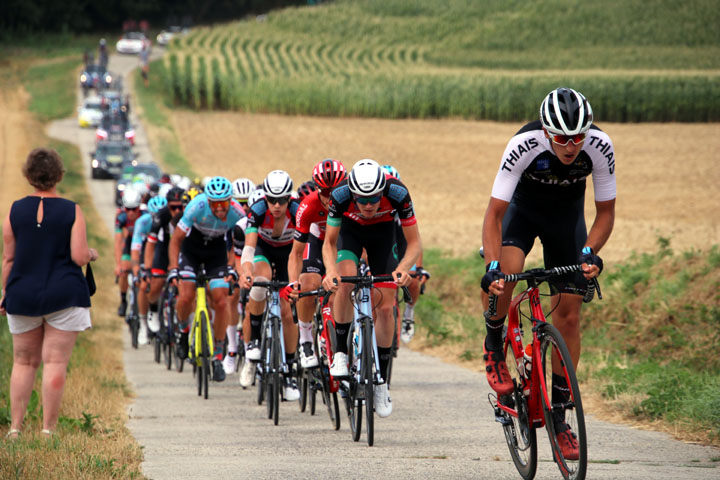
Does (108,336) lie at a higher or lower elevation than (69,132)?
lower

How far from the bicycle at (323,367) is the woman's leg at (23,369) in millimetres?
2296

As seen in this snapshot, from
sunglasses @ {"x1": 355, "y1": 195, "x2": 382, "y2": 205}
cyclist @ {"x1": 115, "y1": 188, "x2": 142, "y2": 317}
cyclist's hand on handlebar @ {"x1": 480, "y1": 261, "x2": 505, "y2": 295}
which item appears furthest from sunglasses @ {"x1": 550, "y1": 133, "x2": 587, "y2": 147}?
cyclist @ {"x1": 115, "y1": 188, "x2": 142, "y2": 317}

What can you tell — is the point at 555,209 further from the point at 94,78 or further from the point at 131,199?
the point at 94,78

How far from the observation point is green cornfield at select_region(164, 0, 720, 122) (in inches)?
1930

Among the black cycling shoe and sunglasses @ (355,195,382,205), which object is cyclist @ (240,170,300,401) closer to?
the black cycling shoe

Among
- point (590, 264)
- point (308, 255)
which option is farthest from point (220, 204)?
point (590, 264)

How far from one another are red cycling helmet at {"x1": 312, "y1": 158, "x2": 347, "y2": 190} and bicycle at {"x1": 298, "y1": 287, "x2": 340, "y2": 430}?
0.99 meters

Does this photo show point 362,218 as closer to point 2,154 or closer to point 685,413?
point 685,413

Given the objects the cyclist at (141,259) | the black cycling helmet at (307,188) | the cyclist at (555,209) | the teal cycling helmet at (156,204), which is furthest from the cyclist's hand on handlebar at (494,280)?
the cyclist at (141,259)

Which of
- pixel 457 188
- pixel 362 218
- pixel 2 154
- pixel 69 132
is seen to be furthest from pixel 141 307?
pixel 69 132

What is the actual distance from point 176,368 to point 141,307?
174 cm

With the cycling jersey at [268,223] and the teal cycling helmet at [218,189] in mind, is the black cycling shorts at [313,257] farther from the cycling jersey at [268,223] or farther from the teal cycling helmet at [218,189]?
the teal cycling helmet at [218,189]

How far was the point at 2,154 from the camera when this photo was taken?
5031cm

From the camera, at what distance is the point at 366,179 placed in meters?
7.98
